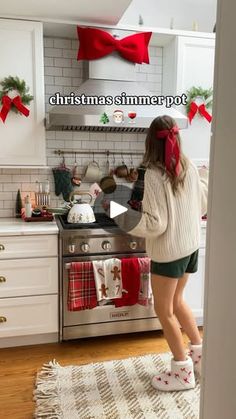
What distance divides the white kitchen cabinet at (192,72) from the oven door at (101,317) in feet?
3.23

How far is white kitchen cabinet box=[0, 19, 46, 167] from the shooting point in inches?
96.5

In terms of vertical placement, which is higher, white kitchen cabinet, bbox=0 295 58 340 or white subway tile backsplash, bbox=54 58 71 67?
white subway tile backsplash, bbox=54 58 71 67

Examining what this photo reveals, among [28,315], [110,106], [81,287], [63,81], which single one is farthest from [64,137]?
[28,315]

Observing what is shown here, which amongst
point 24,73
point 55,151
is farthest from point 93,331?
point 24,73

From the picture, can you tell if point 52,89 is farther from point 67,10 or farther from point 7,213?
point 7,213

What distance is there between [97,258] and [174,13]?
6.79 ft

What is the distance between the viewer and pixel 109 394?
2006 millimetres

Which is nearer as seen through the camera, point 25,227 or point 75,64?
point 25,227

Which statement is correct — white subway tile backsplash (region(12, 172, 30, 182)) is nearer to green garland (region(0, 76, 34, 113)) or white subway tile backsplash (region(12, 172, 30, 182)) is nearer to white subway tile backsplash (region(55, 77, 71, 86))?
green garland (region(0, 76, 34, 113))

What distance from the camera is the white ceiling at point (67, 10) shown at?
2249 mm

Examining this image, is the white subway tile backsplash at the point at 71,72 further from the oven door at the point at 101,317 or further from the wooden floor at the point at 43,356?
the wooden floor at the point at 43,356

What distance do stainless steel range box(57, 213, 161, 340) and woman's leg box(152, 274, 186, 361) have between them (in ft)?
1.87

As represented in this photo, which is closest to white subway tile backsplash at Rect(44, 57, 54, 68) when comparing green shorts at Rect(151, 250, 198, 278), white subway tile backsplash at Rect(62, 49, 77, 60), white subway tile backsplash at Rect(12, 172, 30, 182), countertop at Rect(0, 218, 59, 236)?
white subway tile backsplash at Rect(62, 49, 77, 60)

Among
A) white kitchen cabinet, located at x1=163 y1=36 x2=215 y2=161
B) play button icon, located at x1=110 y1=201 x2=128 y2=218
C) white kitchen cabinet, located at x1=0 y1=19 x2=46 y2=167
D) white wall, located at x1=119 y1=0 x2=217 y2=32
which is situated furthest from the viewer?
white wall, located at x1=119 y1=0 x2=217 y2=32
